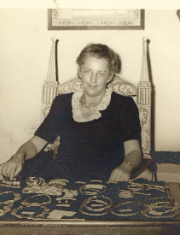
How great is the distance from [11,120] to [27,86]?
28 cm

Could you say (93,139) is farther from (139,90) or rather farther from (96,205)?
(96,205)

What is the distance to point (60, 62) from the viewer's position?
6.51ft

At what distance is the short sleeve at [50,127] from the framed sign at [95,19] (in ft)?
1.87

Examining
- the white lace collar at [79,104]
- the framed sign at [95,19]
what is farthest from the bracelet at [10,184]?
the framed sign at [95,19]

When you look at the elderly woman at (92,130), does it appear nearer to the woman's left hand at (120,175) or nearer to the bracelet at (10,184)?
the woman's left hand at (120,175)

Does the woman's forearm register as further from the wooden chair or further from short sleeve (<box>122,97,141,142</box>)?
short sleeve (<box>122,97,141,142</box>)

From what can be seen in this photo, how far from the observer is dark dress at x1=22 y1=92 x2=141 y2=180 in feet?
5.74

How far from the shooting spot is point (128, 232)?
998 millimetres

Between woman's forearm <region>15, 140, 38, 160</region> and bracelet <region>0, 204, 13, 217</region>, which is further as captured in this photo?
woman's forearm <region>15, 140, 38, 160</region>

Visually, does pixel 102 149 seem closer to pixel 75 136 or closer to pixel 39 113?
pixel 75 136

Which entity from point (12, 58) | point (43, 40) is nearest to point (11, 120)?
point (12, 58)

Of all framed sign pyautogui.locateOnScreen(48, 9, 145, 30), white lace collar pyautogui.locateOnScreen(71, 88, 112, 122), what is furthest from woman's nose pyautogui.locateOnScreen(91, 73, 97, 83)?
framed sign pyautogui.locateOnScreen(48, 9, 145, 30)

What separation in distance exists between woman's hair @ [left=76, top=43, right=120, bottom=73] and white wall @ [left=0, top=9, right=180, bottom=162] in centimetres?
5

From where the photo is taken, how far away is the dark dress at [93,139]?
1750 mm
